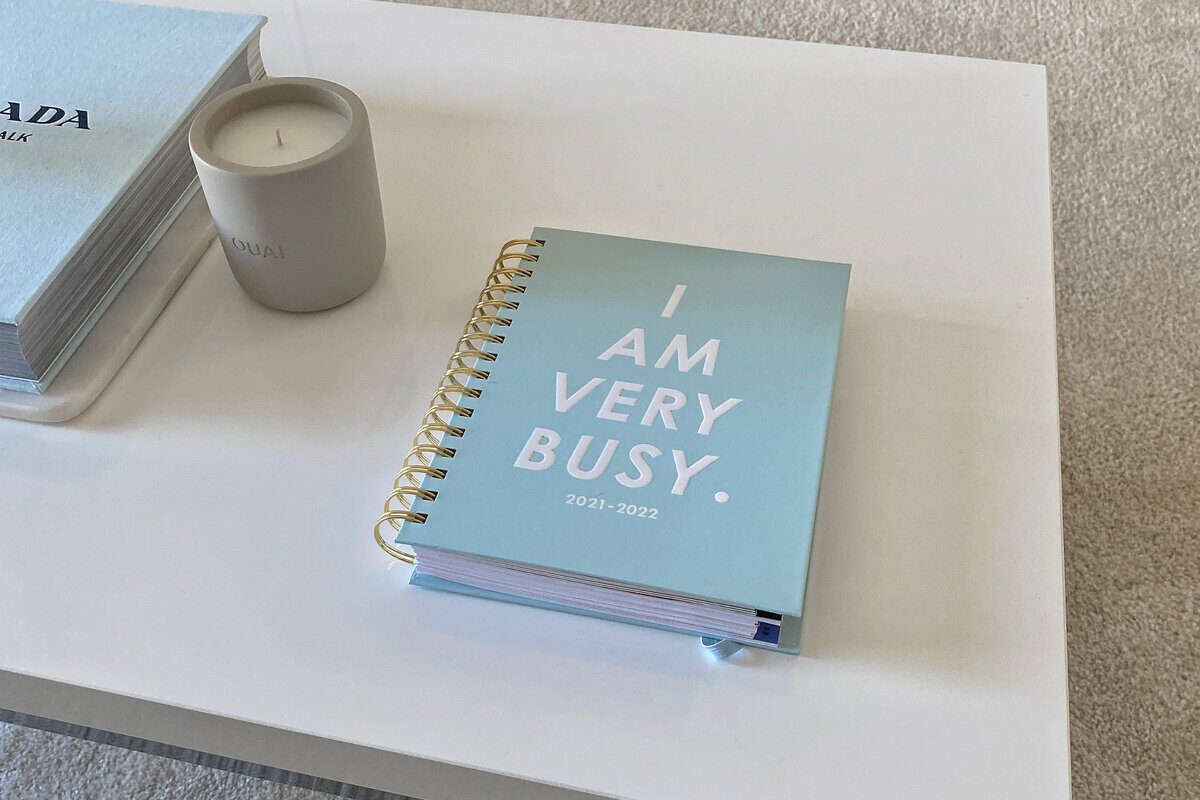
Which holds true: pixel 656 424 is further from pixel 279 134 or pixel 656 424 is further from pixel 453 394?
pixel 279 134

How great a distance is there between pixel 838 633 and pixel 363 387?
299 mm

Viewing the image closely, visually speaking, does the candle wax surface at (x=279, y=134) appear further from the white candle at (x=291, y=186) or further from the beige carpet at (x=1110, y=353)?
the beige carpet at (x=1110, y=353)

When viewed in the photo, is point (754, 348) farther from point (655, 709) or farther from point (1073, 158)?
point (1073, 158)

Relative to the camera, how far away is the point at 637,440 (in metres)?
0.55

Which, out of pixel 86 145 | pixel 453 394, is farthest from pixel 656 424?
pixel 86 145

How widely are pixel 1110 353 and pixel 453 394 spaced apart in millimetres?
795

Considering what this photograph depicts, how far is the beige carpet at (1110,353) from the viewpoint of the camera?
877 mm

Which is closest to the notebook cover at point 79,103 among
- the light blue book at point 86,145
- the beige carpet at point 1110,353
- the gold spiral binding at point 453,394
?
the light blue book at point 86,145

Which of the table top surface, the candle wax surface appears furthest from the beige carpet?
the candle wax surface

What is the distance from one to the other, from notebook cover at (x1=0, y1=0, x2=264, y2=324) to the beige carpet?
1.56ft

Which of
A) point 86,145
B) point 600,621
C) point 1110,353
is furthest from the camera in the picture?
point 1110,353

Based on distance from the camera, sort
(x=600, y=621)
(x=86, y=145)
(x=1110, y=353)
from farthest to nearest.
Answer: (x=1110, y=353) < (x=86, y=145) < (x=600, y=621)

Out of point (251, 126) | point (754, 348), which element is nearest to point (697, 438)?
point (754, 348)

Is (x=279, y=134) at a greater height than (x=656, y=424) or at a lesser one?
greater
